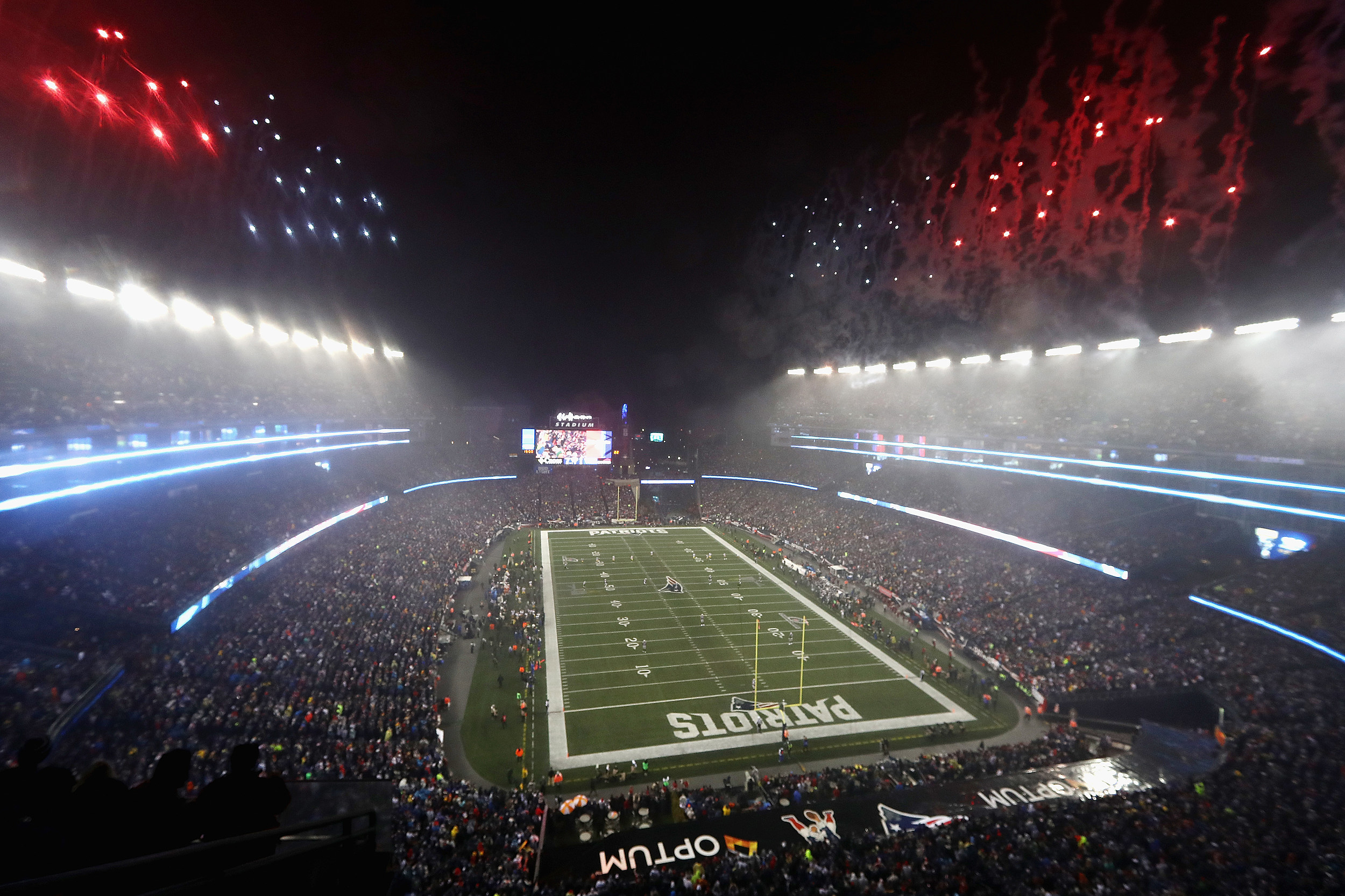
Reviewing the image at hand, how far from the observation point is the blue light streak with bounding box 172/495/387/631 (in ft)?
61.4

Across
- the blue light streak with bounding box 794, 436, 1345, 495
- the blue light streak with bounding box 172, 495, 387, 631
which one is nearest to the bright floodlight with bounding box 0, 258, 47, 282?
the blue light streak with bounding box 172, 495, 387, 631

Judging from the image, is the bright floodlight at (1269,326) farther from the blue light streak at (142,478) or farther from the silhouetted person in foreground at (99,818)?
the blue light streak at (142,478)

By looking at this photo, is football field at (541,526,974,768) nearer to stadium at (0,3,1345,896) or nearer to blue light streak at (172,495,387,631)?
stadium at (0,3,1345,896)

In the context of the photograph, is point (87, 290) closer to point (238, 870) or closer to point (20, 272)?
point (20, 272)

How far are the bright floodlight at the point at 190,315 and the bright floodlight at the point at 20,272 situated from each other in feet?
25.6

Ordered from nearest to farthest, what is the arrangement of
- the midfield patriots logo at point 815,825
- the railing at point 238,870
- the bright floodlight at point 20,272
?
1. the railing at point 238,870
2. the midfield patriots logo at point 815,825
3. the bright floodlight at point 20,272

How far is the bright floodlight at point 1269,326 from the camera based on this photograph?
26.3m

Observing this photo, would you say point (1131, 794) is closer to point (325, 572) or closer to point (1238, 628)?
point (1238, 628)

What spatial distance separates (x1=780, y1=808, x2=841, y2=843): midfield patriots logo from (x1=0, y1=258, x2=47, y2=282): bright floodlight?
32.6 m

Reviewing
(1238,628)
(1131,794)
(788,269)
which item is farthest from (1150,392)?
(1131,794)

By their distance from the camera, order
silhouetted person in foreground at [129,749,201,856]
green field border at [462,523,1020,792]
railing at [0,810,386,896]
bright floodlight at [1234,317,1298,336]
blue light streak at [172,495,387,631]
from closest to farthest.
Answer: railing at [0,810,386,896], silhouetted person in foreground at [129,749,201,856], green field border at [462,523,1020,792], blue light streak at [172,495,387,631], bright floodlight at [1234,317,1298,336]

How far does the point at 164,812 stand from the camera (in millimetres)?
3129

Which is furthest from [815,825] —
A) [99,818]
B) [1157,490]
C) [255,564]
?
[1157,490]

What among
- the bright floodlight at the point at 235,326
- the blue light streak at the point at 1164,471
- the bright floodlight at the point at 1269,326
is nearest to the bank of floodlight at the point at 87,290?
the bright floodlight at the point at 235,326
